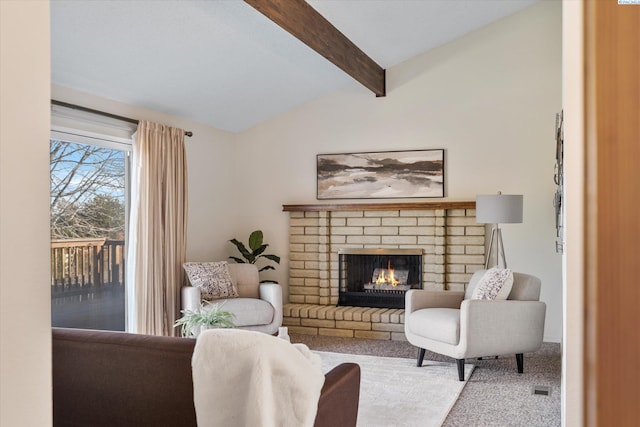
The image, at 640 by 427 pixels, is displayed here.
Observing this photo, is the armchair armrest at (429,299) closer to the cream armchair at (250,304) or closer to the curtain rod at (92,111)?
the cream armchair at (250,304)

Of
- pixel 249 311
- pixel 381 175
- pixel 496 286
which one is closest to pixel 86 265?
pixel 249 311

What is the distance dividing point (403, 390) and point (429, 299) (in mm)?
1028

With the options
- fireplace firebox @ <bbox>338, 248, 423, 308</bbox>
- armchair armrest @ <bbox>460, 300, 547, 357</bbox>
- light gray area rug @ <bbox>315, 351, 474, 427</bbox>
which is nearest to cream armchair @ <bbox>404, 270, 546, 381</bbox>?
armchair armrest @ <bbox>460, 300, 547, 357</bbox>

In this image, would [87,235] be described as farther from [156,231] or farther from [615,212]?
[615,212]

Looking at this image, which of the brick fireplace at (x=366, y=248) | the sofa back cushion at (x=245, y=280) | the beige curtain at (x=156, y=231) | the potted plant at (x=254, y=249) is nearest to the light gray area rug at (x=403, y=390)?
the brick fireplace at (x=366, y=248)

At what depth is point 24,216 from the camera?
828 mm

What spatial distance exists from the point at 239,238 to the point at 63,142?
2.73 meters

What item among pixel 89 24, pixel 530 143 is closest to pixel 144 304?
pixel 89 24

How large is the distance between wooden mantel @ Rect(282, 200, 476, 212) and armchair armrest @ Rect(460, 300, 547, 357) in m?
1.72

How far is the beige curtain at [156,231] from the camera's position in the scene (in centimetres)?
505

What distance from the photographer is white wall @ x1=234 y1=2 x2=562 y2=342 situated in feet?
18.4

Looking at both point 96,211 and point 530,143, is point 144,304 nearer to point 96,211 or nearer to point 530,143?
point 96,211

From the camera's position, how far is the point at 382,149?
627 centimetres

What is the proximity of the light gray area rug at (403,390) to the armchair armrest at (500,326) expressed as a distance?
0.31 metres
